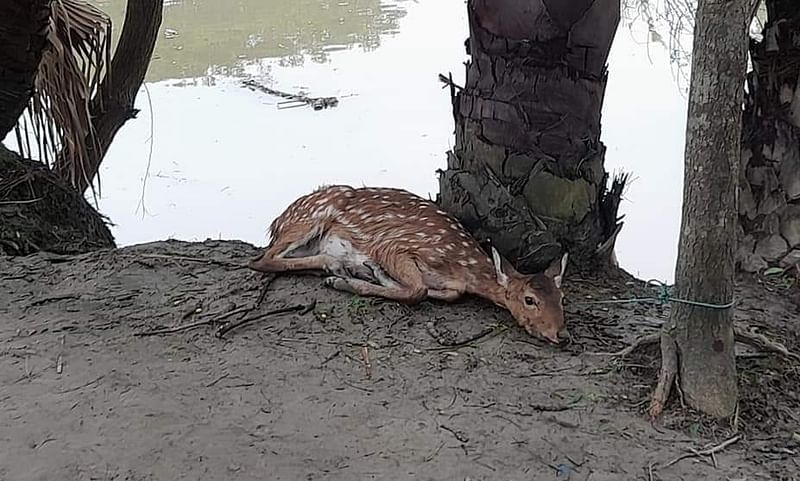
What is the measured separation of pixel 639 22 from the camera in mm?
5492

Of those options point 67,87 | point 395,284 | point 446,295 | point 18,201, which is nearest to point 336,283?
point 395,284

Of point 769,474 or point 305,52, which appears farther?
point 305,52

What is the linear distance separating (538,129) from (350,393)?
3.49ft

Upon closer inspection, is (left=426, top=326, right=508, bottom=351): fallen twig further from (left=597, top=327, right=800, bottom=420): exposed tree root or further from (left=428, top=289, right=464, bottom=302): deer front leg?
(left=597, top=327, right=800, bottom=420): exposed tree root

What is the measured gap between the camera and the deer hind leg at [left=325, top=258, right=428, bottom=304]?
2.82m

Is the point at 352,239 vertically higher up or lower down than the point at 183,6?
lower down

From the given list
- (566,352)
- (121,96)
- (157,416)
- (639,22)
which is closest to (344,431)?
(157,416)

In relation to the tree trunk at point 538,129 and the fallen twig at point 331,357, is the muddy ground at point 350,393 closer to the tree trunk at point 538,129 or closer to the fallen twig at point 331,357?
the fallen twig at point 331,357

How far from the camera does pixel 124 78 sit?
504 cm

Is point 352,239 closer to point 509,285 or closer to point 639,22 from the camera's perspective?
point 509,285

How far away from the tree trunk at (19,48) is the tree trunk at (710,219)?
2606 mm

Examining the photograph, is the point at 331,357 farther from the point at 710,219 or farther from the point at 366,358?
the point at 710,219

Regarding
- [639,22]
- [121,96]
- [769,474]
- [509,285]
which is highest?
[639,22]

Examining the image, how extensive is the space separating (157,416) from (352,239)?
3.57ft
